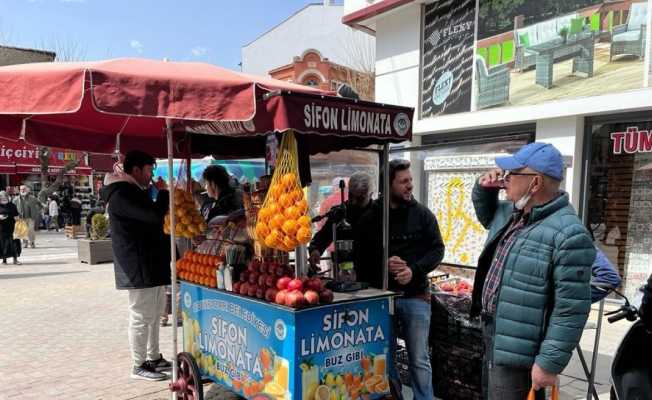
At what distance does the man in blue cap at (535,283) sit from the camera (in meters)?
2.07

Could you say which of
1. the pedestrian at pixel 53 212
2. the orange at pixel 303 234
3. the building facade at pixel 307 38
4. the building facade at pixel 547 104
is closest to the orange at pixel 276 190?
the orange at pixel 303 234

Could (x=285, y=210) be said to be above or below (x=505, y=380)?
above

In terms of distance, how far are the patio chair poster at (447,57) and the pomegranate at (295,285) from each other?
6360mm

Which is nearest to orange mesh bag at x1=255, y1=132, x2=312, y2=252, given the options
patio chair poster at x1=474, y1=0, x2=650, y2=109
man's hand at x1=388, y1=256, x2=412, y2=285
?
man's hand at x1=388, y1=256, x2=412, y2=285

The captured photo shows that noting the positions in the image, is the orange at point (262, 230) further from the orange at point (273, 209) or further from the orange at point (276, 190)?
the orange at point (276, 190)

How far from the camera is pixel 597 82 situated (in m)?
6.41

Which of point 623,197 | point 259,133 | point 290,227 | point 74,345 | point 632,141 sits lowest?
point 74,345

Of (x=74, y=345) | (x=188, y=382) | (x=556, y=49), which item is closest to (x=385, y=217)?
(x=188, y=382)

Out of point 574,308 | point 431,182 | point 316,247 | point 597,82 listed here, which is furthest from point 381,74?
point 574,308

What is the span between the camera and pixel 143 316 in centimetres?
419

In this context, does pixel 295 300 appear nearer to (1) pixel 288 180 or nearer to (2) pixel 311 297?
(2) pixel 311 297

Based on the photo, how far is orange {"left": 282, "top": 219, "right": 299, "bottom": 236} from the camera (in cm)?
255

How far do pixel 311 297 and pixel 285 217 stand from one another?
1.56ft

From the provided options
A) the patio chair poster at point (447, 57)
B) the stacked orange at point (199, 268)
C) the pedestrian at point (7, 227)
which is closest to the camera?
the stacked orange at point (199, 268)
